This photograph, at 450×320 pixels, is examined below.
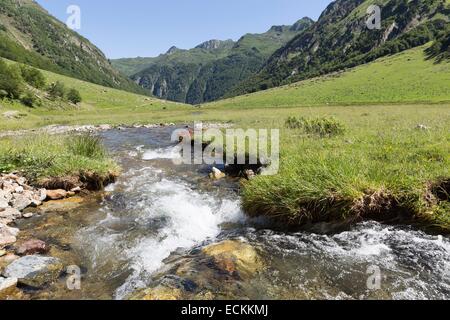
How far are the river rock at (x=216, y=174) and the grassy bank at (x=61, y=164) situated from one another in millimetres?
4251

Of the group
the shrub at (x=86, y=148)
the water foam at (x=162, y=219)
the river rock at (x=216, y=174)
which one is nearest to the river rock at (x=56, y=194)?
the water foam at (x=162, y=219)

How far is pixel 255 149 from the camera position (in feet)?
53.9

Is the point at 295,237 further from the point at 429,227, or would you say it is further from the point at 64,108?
the point at 64,108

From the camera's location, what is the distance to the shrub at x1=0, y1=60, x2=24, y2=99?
193 ft

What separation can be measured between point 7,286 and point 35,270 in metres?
0.74

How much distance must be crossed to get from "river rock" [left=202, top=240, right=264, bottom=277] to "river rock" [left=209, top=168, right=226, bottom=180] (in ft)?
24.2

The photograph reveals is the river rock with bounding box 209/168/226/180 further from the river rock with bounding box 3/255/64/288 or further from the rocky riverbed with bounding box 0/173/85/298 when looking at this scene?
the river rock with bounding box 3/255/64/288

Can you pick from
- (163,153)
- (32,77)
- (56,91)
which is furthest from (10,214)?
(56,91)

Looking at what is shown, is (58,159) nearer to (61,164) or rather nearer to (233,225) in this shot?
(61,164)

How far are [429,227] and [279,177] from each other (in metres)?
3.88

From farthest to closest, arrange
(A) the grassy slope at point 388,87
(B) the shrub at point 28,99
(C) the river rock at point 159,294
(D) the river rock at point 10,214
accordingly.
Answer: (A) the grassy slope at point 388,87 → (B) the shrub at point 28,99 → (D) the river rock at point 10,214 → (C) the river rock at point 159,294

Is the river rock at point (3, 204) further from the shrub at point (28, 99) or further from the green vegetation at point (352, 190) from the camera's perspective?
the shrub at point (28, 99)

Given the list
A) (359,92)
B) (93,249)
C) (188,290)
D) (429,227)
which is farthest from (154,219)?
(359,92)

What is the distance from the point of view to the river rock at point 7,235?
8.56 m
